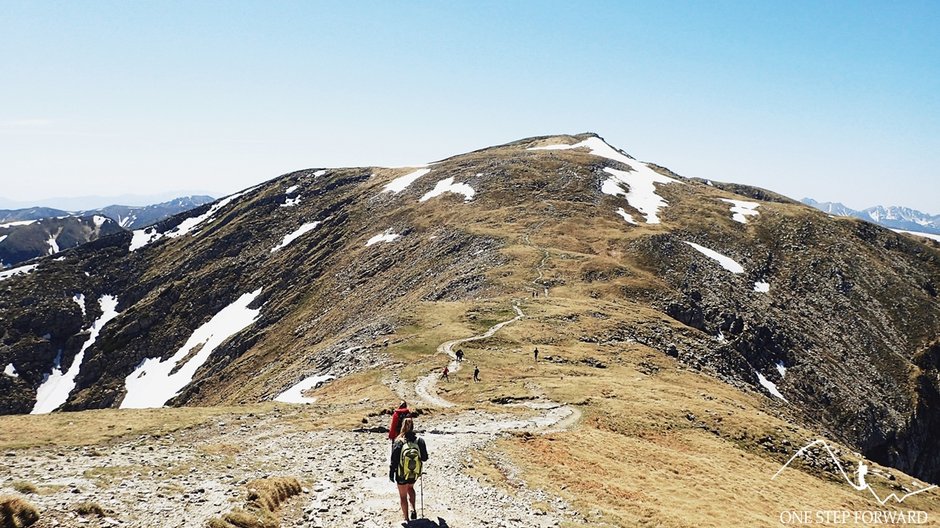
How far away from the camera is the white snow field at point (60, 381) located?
119188 mm

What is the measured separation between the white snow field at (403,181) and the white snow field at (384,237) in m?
30.6

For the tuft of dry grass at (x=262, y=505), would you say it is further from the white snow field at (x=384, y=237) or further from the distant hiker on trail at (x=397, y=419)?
the white snow field at (x=384, y=237)

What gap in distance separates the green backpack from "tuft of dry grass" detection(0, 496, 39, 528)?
984 centimetres

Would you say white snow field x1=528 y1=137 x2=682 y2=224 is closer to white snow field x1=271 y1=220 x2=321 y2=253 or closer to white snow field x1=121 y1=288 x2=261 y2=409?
white snow field x1=271 y1=220 x2=321 y2=253

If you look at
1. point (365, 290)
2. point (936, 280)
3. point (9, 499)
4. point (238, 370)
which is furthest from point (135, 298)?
point (936, 280)

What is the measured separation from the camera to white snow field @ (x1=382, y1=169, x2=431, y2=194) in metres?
156

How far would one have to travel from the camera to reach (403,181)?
6358 inches

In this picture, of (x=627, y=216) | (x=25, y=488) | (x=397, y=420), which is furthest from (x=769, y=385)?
(x=25, y=488)

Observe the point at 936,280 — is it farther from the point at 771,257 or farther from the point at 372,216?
the point at 372,216

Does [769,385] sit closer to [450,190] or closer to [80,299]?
[450,190]

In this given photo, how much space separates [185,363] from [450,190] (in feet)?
247

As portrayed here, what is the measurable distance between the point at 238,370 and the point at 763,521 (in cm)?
8827

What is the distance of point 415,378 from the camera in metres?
47.2

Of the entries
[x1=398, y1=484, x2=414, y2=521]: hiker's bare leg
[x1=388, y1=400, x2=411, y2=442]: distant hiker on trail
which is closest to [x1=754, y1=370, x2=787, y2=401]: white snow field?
[x1=388, y1=400, x2=411, y2=442]: distant hiker on trail
